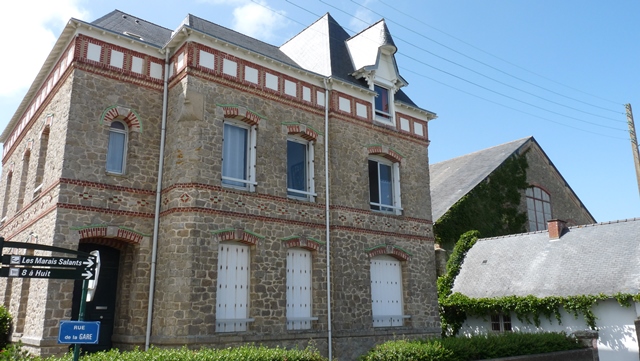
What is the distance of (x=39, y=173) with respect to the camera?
14484 mm

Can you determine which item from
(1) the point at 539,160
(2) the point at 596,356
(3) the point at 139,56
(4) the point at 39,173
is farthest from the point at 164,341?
(1) the point at 539,160

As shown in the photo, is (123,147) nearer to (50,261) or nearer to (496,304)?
(50,261)

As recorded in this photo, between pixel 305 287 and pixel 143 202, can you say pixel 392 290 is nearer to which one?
pixel 305 287

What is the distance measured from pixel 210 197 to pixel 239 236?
4.00 ft

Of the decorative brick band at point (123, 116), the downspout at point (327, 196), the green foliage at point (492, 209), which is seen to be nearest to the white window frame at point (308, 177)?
the downspout at point (327, 196)

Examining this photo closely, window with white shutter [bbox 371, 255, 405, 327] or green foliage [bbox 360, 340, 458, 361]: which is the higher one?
window with white shutter [bbox 371, 255, 405, 327]

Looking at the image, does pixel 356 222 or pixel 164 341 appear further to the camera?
pixel 356 222

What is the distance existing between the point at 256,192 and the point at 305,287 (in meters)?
2.98

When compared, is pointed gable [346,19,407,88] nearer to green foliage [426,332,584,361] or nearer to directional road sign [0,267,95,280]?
green foliage [426,332,584,361]

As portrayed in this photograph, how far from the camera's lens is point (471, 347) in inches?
545

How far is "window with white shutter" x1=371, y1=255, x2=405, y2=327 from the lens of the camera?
16.1m

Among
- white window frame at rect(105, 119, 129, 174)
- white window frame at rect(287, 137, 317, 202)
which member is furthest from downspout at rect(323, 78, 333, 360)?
white window frame at rect(105, 119, 129, 174)

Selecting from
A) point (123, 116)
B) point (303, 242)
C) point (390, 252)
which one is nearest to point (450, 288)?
point (390, 252)

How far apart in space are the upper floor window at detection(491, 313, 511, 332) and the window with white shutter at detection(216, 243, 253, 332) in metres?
12.5
